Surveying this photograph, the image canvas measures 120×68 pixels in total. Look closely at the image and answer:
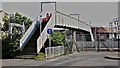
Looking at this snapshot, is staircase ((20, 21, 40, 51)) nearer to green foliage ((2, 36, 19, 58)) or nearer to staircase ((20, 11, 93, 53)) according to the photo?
staircase ((20, 11, 93, 53))

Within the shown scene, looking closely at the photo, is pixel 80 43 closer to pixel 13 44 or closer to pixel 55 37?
pixel 55 37

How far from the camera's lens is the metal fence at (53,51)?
26.3 metres

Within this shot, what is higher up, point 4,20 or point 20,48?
point 4,20

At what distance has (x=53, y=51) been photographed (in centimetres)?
2788

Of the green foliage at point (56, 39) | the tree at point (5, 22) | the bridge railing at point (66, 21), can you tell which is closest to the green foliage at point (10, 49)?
the green foliage at point (56, 39)

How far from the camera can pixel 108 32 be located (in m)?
86.2

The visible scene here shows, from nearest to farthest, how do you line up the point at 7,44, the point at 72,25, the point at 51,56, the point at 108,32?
the point at 51,56, the point at 7,44, the point at 72,25, the point at 108,32

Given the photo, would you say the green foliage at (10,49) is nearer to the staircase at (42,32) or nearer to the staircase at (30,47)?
the staircase at (42,32)

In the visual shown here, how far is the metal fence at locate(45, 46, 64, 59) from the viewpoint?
2630 centimetres

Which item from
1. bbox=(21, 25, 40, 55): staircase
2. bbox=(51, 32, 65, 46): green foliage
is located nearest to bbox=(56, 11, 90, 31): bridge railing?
bbox=(51, 32, 65, 46): green foliage

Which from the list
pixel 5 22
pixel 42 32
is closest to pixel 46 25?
pixel 42 32

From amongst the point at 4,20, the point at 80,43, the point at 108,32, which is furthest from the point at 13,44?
the point at 108,32

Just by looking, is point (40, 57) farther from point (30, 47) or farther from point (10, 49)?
point (10, 49)

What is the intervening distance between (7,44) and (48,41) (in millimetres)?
4218
